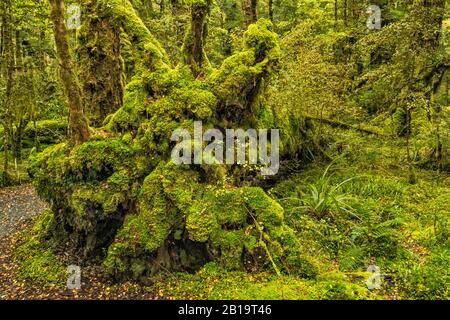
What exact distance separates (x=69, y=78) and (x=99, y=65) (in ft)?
6.83

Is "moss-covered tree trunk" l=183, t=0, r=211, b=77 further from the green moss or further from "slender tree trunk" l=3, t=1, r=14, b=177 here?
"slender tree trunk" l=3, t=1, r=14, b=177

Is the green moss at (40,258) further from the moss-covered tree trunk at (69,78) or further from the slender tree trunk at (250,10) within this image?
the slender tree trunk at (250,10)

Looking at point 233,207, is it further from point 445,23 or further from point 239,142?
point 445,23

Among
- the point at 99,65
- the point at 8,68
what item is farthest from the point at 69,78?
the point at 8,68

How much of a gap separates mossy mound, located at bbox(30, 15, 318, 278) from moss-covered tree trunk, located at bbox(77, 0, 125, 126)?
1.48 metres

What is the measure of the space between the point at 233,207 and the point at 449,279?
12.9 ft

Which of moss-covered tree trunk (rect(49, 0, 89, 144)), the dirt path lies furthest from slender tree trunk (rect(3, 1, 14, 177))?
moss-covered tree trunk (rect(49, 0, 89, 144))

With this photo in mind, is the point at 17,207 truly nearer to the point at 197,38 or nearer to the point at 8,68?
the point at 8,68

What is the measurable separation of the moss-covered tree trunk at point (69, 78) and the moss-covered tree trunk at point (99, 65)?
1.88m

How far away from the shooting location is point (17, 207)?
449 inches

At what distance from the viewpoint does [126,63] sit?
9.42 metres
